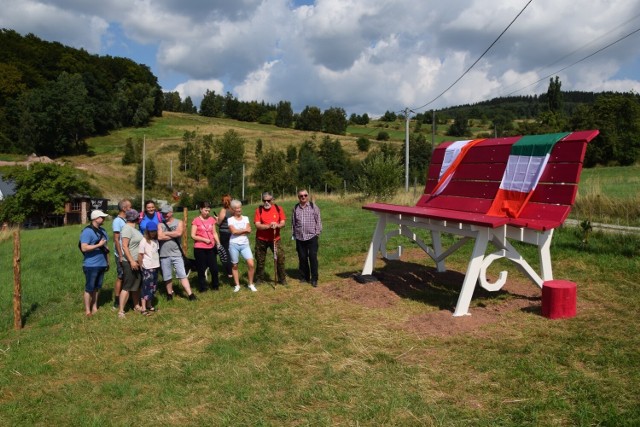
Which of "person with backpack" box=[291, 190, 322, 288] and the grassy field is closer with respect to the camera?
the grassy field

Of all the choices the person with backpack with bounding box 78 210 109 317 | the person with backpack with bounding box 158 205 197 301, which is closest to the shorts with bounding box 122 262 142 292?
the person with backpack with bounding box 78 210 109 317

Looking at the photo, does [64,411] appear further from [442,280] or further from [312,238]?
[442,280]

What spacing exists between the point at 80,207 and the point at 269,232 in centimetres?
5008

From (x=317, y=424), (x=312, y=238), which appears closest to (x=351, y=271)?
(x=312, y=238)

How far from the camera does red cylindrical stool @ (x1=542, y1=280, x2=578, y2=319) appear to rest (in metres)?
5.43

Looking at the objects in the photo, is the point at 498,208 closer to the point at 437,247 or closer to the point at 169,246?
the point at 437,247

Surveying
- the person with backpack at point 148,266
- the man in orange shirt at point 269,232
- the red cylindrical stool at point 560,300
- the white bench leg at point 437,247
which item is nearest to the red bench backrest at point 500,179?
the white bench leg at point 437,247

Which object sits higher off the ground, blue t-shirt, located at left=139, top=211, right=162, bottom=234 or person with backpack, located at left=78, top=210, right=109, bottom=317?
blue t-shirt, located at left=139, top=211, right=162, bottom=234

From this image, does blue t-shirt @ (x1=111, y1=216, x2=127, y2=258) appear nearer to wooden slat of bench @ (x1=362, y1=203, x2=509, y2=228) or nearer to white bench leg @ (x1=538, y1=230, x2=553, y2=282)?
wooden slat of bench @ (x1=362, y1=203, x2=509, y2=228)

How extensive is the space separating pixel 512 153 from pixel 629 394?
3574mm

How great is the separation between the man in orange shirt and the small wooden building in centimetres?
4782

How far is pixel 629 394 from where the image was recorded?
3570 millimetres

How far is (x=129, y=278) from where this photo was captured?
24.0 ft

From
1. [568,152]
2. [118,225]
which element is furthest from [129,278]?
[568,152]
